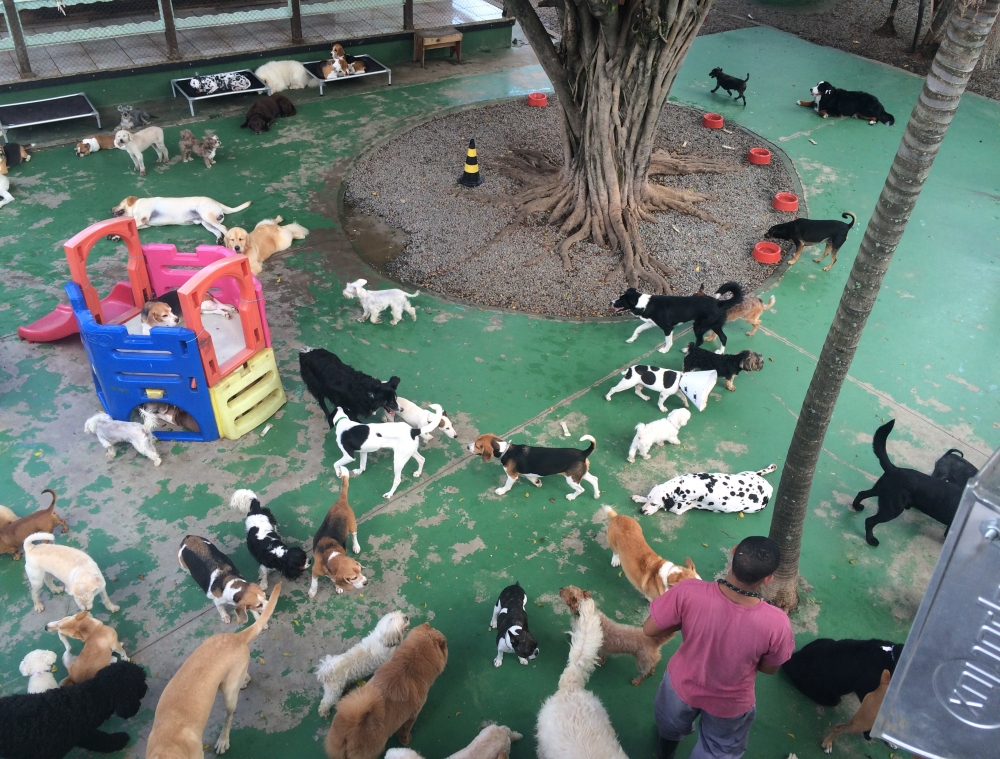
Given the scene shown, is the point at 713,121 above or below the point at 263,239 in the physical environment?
above

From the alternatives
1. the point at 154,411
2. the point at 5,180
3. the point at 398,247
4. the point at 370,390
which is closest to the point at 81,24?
the point at 5,180

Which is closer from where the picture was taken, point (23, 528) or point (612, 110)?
point (23, 528)

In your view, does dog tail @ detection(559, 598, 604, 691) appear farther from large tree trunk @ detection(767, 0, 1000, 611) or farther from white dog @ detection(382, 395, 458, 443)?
white dog @ detection(382, 395, 458, 443)

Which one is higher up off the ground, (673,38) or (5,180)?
(673,38)

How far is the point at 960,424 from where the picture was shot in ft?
24.7

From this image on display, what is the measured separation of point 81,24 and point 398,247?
29.2 ft

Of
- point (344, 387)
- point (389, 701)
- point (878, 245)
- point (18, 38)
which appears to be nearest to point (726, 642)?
point (389, 701)

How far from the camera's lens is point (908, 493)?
6.11m

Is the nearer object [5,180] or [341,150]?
[5,180]

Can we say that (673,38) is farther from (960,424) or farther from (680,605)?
(680,605)

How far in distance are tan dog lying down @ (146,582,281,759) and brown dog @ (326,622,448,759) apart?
2.27 ft

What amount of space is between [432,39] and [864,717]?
13738 millimetres

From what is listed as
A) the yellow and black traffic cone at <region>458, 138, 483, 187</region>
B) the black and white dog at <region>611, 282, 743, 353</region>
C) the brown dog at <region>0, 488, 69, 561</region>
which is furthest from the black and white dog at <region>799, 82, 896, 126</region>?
the brown dog at <region>0, 488, 69, 561</region>

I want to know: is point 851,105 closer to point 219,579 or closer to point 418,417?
point 418,417
